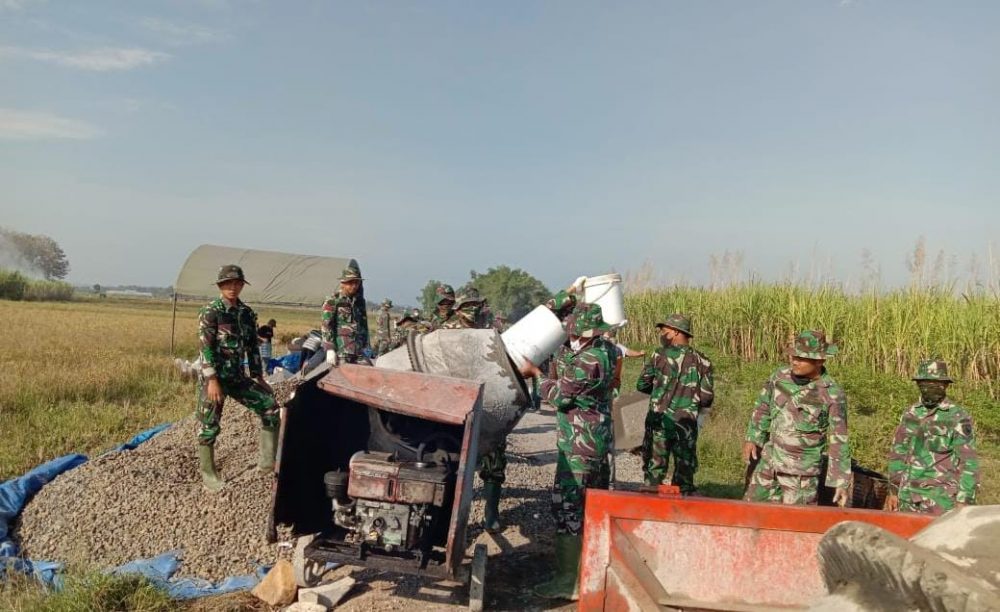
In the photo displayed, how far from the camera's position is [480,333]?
185 inches

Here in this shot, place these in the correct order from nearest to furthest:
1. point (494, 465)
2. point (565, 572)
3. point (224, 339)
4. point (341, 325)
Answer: point (565, 572) → point (494, 465) → point (224, 339) → point (341, 325)

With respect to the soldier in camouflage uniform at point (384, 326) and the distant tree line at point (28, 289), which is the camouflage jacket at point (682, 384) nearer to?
the soldier in camouflage uniform at point (384, 326)

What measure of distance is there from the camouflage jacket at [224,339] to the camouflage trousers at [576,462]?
2976mm

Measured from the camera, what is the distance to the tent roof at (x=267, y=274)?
1767cm

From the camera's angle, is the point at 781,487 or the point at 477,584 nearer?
the point at 477,584

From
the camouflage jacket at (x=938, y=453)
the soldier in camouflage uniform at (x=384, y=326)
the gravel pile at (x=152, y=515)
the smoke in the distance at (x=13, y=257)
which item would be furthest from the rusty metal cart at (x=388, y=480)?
the smoke in the distance at (x=13, y=257)

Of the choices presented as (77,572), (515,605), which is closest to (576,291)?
(515,605)

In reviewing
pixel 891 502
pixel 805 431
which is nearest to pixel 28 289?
pixel 805 431

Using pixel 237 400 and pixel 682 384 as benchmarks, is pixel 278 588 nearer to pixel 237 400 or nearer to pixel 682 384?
pixel 237 400

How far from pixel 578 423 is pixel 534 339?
679 millimetres

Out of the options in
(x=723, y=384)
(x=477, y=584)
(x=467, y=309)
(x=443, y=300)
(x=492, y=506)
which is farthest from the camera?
(x=723, y=384)

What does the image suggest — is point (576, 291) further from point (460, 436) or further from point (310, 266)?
point (310, 266)

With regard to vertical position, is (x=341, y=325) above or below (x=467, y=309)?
below

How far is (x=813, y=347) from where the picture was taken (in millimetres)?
4938
